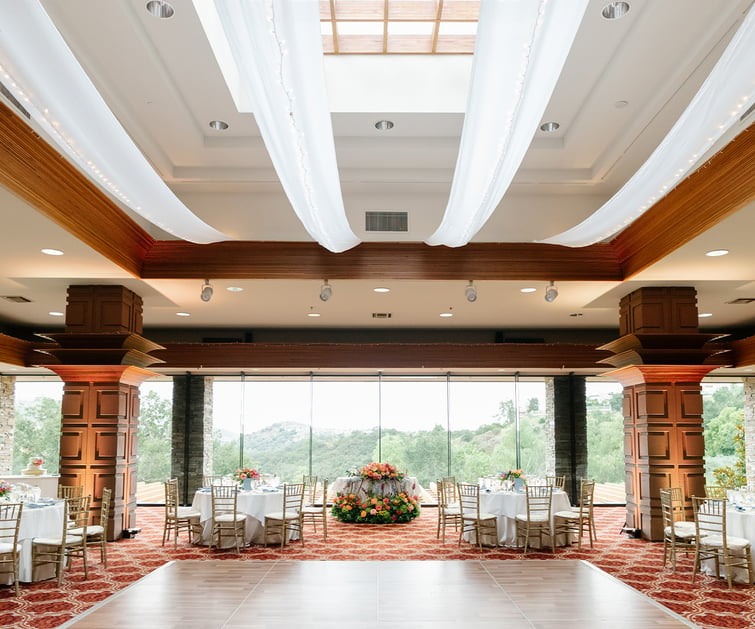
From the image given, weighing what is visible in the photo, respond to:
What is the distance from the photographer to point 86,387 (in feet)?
31.7

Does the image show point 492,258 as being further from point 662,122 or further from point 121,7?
point 121,7

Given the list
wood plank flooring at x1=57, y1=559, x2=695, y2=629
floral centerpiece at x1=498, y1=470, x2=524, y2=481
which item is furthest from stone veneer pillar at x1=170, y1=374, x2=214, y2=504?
wood plank flooring at x1=57, y1=559, x2=695, y2=629

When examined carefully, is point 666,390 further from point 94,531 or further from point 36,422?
point 36,422

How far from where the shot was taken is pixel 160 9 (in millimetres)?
5320

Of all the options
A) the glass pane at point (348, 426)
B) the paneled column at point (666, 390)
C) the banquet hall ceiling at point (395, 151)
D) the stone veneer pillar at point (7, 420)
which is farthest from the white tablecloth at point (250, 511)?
the stone veneer pillar at point (7, 420)

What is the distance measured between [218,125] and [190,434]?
988 centimetres

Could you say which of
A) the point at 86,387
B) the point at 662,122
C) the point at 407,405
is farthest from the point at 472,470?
the point at 662,122

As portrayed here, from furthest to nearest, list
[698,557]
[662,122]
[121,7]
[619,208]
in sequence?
[698,557] < [662,122] < [619,208] < [121,7]

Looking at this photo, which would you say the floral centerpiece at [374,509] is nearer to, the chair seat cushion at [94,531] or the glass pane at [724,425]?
the chair seat cushion at [94,531]

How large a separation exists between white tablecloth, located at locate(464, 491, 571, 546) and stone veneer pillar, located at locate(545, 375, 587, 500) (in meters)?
5.84

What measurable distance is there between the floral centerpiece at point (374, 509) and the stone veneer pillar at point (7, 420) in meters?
8.52

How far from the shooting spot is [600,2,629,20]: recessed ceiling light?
205 inches

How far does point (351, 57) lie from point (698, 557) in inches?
251

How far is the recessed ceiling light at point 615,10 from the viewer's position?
5.21 m
